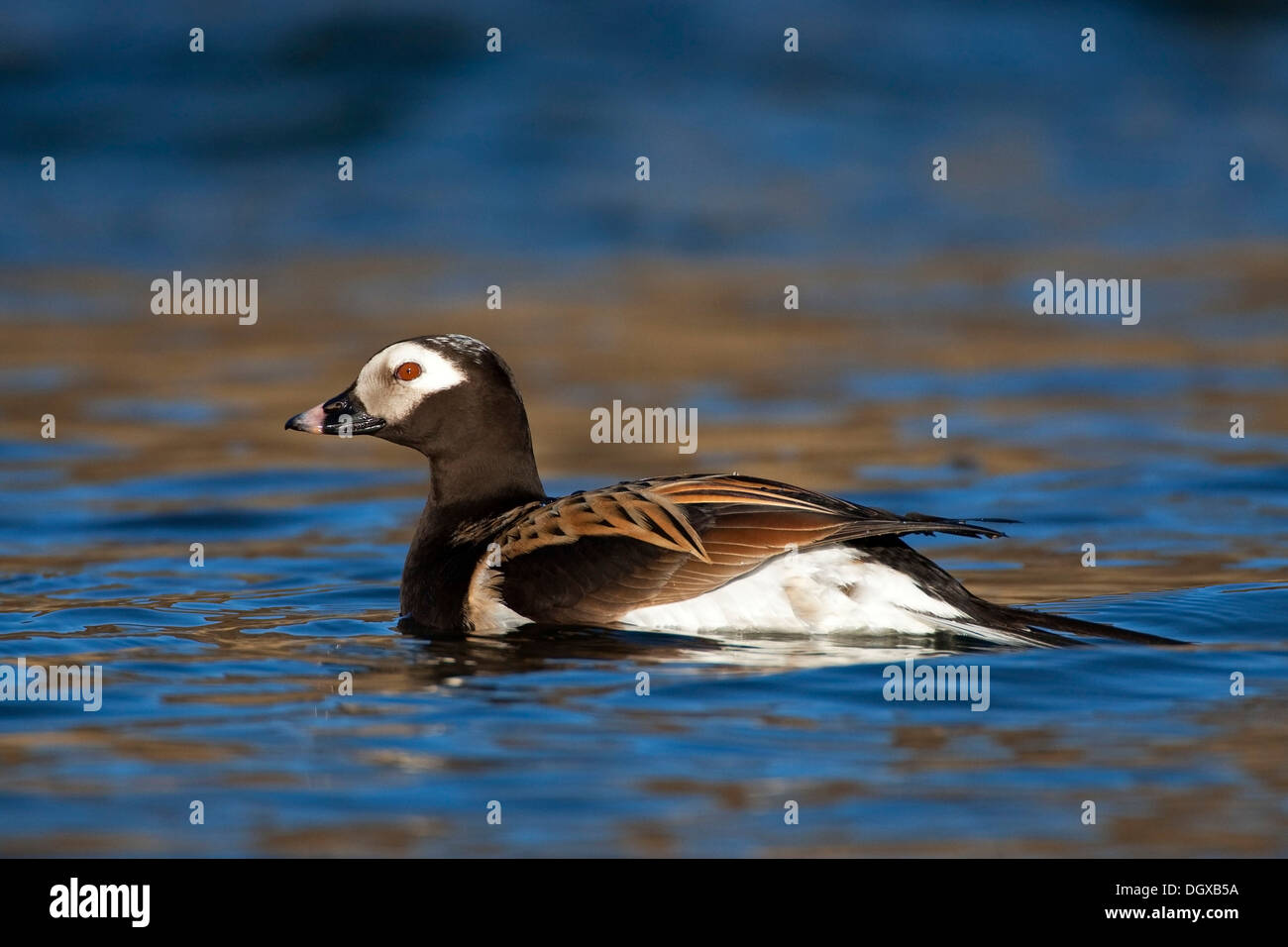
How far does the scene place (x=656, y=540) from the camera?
22.2 feet

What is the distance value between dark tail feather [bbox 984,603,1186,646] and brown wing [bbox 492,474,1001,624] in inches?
13.8

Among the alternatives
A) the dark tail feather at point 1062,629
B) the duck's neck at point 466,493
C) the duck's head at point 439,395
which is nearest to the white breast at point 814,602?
Answer: the dark tail feather at point 1062,629

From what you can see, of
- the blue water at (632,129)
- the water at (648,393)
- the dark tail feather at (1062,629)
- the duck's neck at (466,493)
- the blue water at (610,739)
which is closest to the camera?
the blue water at (610,739)

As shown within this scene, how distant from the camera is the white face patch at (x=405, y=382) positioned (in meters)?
7.68

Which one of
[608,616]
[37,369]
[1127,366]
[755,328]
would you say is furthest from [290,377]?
[608,616]

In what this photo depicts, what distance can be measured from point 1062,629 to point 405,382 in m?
2.65

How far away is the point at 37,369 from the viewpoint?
1379 cm

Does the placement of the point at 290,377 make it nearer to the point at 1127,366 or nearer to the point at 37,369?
the point at 37,369

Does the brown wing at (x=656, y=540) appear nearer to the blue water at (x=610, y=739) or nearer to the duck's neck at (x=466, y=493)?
the blue water at (x=610, y=739)

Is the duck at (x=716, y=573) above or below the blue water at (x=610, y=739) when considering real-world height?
above

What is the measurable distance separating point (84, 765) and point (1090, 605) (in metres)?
3.90

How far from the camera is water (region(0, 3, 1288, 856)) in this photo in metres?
5.31

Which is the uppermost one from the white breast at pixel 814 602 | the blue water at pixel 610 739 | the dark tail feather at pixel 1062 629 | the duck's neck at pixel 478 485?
the duck's neck at pixel 478 485

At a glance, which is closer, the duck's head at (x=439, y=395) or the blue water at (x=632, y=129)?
the duck's head at (x=439, y=395)
